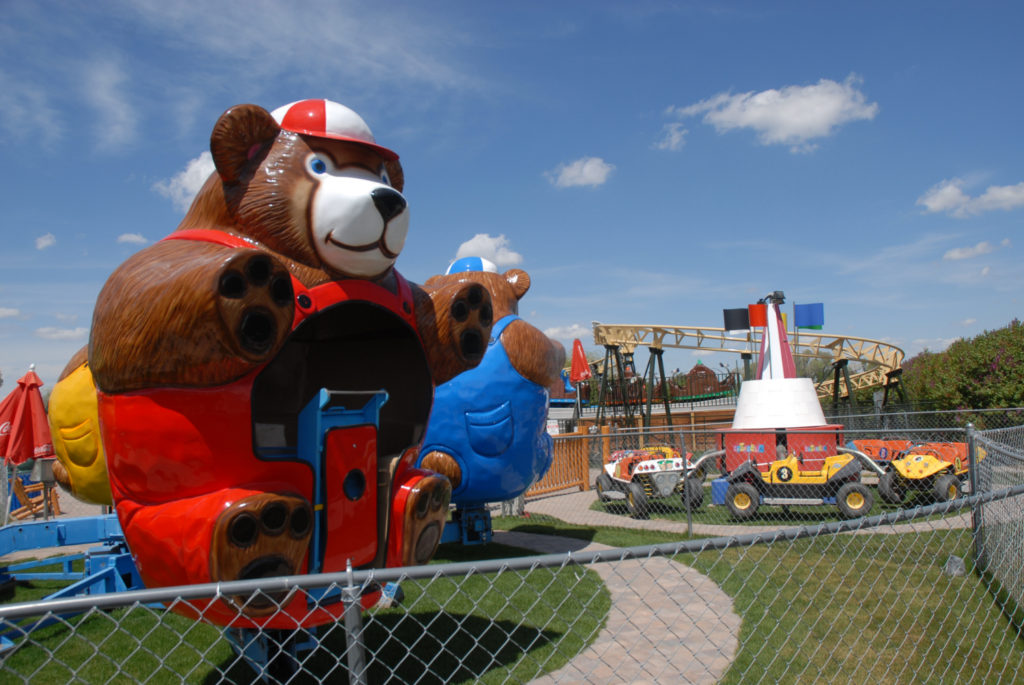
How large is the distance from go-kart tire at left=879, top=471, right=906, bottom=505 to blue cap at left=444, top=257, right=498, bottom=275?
274 inches

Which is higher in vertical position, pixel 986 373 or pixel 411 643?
pixel 986 373

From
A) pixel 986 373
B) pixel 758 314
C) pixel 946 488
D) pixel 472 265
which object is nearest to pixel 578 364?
pixel 758 314

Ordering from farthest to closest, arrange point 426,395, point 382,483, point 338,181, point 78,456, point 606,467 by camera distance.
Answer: point 606,467, point 78,456, point 426,395, point 382,483, point 338,181

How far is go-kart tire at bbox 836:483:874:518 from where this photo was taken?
1052 centimetres

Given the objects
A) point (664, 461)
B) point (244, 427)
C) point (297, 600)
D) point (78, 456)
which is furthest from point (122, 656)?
point (664, 461)

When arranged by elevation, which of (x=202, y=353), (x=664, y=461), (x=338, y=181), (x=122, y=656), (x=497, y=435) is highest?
A: (x=338, y=181)

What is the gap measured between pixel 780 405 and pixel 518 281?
839 cm

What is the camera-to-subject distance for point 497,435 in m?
7.51

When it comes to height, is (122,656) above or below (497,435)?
below

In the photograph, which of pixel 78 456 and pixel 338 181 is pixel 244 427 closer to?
pixel 338 181

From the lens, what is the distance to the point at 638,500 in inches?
470

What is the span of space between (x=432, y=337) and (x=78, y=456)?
4.41 m

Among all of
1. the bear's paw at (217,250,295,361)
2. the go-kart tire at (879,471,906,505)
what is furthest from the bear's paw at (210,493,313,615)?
the go-kart tire at (879,471,906,505)

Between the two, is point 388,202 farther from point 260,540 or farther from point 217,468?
point 260,540
